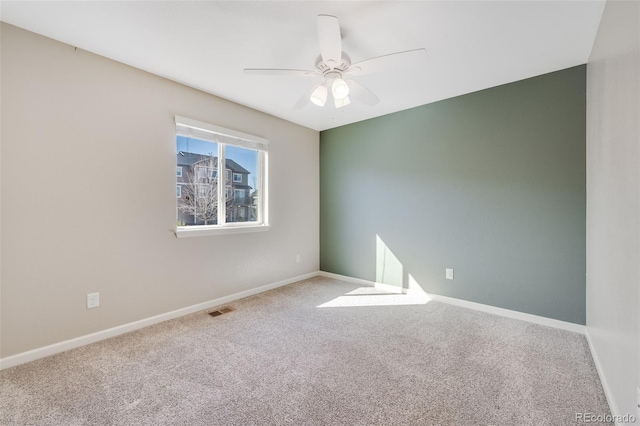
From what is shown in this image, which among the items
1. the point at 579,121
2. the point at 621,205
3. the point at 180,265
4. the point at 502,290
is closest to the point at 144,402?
the point at 180,265

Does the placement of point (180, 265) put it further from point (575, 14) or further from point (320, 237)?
point (575, 14)

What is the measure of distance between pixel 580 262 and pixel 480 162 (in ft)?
4.20

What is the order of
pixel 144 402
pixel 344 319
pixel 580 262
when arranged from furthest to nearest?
1. pixel 344 319
2. pixel 580 262
3. pixel 144 402

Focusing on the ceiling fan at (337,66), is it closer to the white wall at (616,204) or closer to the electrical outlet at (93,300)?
the white wall at (616,204)

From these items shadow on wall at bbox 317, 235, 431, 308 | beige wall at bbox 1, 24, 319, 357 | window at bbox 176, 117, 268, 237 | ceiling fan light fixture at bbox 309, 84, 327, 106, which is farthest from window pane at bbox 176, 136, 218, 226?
shadow on wall at bbox 317, 235, 431, 308

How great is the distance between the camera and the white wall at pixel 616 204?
3.96 ft

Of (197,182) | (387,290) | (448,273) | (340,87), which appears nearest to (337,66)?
(340,87)

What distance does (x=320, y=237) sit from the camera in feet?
14.9

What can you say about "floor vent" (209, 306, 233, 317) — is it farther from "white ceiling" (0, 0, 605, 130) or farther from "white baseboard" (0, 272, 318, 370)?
"white ceiling" (0, 0, 605, 130)

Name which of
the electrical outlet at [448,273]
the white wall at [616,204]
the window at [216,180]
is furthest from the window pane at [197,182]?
the white wall at [616,204]

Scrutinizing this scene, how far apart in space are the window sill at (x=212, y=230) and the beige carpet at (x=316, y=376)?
87 cm

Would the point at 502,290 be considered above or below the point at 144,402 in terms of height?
above

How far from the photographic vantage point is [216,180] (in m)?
3.20

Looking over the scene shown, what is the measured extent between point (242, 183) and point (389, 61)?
2.32 m
